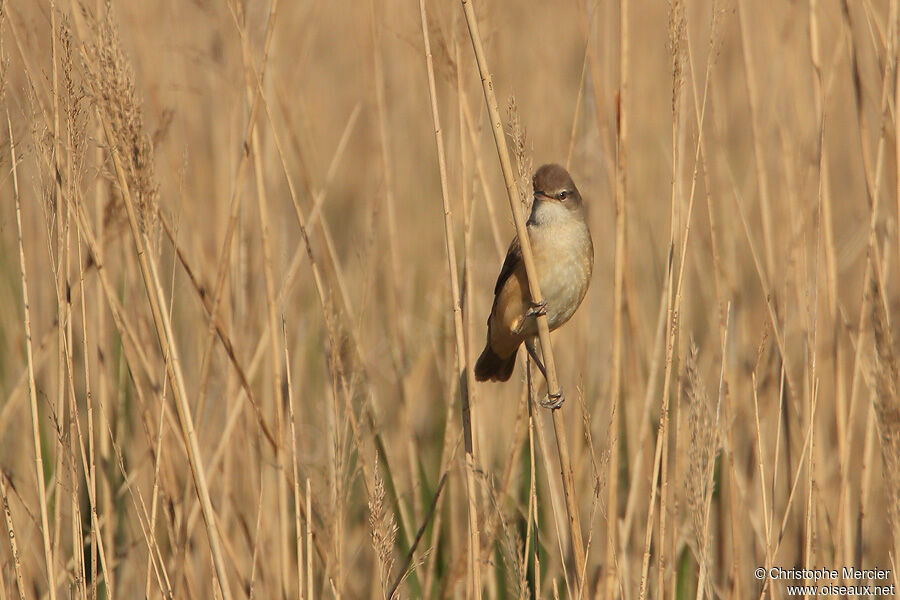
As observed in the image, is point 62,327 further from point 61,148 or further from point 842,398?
point 842,398

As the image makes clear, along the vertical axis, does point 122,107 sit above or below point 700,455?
above

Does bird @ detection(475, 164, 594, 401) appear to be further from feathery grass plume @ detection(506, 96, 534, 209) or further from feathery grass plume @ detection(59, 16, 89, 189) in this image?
feathery grass plume @ detection(59, 16, 89, 189)

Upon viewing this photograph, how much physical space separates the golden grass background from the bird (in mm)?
147

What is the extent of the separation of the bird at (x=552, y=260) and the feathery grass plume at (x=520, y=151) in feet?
1.75

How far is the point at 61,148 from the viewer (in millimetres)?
2119

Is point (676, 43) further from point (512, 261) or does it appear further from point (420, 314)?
point (420, 314)

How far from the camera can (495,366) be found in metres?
2.97

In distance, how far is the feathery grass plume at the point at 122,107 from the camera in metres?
1.72

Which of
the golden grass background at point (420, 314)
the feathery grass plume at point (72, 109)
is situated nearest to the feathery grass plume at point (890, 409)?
the golden grass background at point (420, 314)

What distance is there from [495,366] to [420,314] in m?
1.36

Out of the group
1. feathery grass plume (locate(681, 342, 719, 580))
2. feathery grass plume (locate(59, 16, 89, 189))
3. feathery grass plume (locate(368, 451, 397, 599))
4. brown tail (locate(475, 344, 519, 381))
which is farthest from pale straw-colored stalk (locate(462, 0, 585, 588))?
brown tail (locate(475, 344, 519, 381))

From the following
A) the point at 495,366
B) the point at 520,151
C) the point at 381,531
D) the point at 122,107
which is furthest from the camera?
the point at 495,366

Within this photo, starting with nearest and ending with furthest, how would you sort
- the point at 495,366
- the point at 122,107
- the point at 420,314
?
the point at 122,107, the point at 495,366, the point at 420,314

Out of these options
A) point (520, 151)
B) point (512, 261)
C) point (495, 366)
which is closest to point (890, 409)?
point (520, 151)
